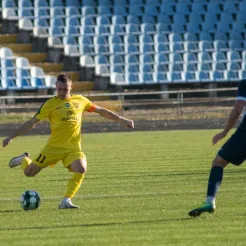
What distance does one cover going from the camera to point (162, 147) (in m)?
25.8

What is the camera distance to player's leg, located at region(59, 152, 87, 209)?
12.7 meters

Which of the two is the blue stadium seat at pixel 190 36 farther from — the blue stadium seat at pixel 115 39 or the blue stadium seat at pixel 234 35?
the blue stadium seat at pixel 115 39

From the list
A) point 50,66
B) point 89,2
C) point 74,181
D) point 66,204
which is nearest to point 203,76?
point 89,2

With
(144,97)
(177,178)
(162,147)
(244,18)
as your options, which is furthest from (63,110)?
(244,18)

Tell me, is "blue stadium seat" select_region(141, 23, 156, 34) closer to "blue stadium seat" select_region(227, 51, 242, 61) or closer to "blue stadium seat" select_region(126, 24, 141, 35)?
"blue stadium seat" select_region(126, 24, 141, 35)

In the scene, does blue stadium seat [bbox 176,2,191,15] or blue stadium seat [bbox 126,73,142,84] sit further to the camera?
blue stadium seat [bbox 176,2,191,15]

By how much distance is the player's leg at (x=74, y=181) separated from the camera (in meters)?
12.7

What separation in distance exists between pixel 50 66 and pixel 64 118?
26428 mm

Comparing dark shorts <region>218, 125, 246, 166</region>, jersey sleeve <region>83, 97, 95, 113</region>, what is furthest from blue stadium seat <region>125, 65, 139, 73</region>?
dark shorts <region>218, 125, 246, 166</region>

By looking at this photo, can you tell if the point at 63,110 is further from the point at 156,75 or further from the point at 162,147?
the point at 156,75

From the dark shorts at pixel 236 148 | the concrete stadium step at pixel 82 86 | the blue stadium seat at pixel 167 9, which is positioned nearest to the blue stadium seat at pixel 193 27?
the blue stadium seat at pixel 167 9

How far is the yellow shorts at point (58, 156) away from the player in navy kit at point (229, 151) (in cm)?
→ 224

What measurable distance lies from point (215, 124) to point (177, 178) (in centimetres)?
1941

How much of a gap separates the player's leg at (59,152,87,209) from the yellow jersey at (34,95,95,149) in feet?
0.84
